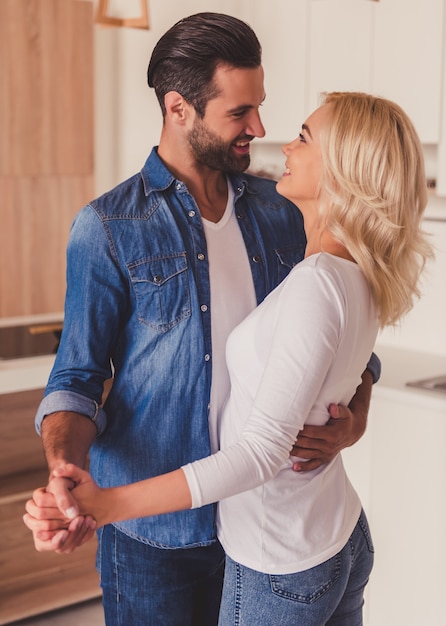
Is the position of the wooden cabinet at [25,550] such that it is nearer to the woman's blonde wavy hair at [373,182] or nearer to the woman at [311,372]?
the woman at [311,372]

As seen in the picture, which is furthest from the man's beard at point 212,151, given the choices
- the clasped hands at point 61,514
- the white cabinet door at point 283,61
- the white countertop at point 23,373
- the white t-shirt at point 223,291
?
the white cabinet door at point 283,61

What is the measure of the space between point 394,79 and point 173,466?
2.15 m

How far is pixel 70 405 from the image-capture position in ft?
5.42

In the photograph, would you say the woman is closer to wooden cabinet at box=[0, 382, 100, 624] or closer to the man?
the man

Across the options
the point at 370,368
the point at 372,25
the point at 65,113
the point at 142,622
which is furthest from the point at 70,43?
the point at 142,622

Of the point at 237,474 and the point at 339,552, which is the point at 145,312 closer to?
the point at 237,474

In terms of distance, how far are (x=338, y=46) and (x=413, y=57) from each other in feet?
1.33

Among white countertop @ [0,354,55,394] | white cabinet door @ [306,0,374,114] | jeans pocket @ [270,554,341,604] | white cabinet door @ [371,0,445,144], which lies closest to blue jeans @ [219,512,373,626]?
jeans pocket @ [270,554,341,604]

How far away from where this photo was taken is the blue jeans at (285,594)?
154 cm

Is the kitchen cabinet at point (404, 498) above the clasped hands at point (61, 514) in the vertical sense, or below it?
below

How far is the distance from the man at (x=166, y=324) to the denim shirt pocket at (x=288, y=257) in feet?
0.32

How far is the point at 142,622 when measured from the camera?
68.2 inches

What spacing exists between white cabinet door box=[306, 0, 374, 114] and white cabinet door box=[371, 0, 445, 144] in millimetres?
59

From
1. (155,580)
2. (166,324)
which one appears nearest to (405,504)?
(155,580)
